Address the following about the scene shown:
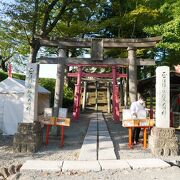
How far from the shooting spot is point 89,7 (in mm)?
20969

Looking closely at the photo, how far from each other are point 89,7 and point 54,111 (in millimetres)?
10590

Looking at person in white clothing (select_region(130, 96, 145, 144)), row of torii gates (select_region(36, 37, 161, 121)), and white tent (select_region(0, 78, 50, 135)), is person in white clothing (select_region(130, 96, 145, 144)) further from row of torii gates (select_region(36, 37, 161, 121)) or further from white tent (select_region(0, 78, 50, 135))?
white tent (select_region(0, 78, 50, 135))

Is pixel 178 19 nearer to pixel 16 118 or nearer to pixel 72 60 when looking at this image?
pixel 72 60

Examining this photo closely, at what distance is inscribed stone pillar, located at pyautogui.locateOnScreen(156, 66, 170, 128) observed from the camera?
9617mm

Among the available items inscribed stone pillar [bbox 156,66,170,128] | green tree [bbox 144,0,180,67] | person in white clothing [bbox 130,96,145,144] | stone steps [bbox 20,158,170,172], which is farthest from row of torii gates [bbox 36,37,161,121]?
stone steps [bbox 20,158,170,172]

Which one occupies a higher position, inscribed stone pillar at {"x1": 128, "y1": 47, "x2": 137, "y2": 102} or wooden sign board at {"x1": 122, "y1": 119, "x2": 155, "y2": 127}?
inscribed stone pillar at {"x1": 128, "y1": 47, "x2": 137, "y2": 102}

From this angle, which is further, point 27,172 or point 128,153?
point 128,153

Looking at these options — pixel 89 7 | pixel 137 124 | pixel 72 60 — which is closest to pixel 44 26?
pixel 89 7

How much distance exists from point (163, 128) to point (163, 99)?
0.92 metres

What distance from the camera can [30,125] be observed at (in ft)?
32.1

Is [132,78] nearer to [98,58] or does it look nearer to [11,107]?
[98,58]

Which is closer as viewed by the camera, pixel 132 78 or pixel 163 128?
pixel 163 128

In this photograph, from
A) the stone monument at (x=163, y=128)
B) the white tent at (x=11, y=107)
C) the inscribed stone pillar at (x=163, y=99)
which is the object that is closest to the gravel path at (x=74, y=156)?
the stone monument at (x=163, y=128)

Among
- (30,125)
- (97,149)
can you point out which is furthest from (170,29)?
(30,125)
